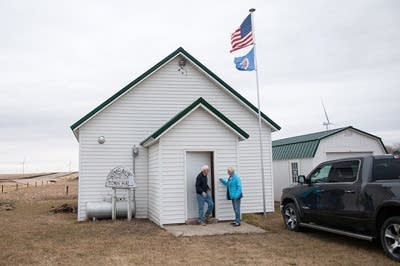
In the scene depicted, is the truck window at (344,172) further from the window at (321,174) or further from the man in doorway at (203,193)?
the man in doorway at (203,193)

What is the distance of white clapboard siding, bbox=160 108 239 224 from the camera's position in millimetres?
13523

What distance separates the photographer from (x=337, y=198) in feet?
32.4

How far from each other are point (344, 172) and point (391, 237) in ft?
6.88

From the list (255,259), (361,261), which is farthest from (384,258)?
(255,259)

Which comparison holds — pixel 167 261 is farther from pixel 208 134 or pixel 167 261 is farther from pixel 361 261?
pixel 208 134

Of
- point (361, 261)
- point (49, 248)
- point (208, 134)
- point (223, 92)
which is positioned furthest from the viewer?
point (223, 92)

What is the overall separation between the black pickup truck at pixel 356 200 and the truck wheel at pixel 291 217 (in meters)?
0.09

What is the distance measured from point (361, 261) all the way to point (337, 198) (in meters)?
1.95

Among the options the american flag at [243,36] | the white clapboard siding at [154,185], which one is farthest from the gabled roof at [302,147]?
the white clapboard siding at [154,185]

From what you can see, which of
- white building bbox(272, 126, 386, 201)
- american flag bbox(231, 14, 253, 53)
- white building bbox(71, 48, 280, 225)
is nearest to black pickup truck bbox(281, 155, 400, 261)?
white building bbox(71, 48, 280, 225)

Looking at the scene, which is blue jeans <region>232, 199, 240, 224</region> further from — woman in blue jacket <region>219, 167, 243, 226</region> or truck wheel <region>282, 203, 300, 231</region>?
truck wheel <region>282, 203, 300, 231</region>

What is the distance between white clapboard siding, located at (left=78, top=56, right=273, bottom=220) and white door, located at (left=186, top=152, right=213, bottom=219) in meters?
2.19

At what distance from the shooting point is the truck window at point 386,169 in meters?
9.03

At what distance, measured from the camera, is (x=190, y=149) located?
45.5 ft
